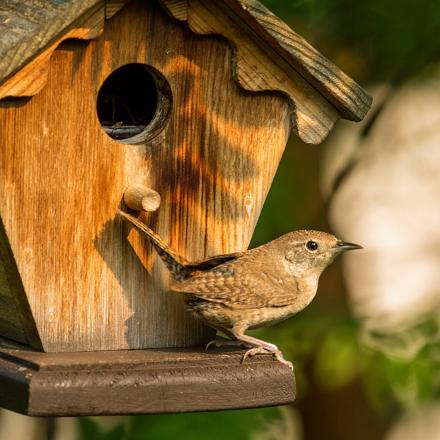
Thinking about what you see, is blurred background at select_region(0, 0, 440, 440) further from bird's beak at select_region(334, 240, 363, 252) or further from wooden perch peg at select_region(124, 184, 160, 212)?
wooden perch peg at select_region(124, 184, 160, 212)

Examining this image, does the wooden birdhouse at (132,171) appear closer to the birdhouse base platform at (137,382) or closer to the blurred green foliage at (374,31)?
the birdhouse base platform at (137,382)

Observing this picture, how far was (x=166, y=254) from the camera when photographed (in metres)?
3.45

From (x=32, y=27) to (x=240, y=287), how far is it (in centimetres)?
Answer: 103

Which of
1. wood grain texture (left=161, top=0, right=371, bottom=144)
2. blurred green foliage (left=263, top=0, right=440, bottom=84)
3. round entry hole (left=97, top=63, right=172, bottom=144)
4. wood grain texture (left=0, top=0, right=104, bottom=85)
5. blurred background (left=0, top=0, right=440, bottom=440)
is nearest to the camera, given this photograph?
wood grain texture (left=0, top=0, right=104, bottom=85)

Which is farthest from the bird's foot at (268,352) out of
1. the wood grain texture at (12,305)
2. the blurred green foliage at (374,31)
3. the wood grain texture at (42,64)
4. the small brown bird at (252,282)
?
the blurred green foliage at (374,31)

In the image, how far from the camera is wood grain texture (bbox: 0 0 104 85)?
2947 millimetres

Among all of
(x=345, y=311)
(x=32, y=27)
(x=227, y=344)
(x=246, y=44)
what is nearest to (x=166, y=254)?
(x=227, y=344)

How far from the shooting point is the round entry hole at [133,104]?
3.48 metres

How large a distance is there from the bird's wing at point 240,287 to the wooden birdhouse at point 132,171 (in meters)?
0.16

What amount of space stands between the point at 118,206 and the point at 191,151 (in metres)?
0.31

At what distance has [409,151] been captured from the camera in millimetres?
7863

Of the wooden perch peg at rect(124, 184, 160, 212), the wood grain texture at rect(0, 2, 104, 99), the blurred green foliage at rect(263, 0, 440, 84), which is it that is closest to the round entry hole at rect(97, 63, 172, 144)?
the wooden perch peg at rect(124, 184, 160, 212)

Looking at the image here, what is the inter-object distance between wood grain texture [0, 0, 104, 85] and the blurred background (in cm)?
180

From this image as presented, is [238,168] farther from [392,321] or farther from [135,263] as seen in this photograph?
[392,321]
